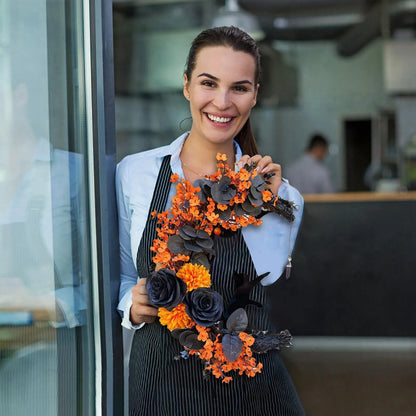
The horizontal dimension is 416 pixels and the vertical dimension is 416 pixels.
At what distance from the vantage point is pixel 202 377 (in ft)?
4.30

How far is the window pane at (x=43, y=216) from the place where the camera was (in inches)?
50.3

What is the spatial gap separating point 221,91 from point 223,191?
212 millimetres

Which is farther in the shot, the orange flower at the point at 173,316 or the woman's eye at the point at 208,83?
the woman's eye at the point at 208,83

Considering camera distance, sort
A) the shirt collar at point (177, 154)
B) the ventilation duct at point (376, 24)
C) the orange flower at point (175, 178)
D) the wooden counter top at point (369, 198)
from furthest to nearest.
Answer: the ventilation duct at point (376, 24) < the wooden counter top at point (369, 198) < the shirt collar at point (177, 154) < the orange flower at point (175, 178)

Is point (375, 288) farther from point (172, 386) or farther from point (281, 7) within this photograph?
point (281, 7)

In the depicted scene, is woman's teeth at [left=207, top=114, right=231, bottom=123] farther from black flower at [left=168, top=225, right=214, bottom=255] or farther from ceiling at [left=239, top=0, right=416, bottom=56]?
ceiling at [left=239, top=0, right=416, bottom=56]

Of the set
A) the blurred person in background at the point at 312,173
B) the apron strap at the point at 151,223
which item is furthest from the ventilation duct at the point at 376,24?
the apron strap at the point at 151,223

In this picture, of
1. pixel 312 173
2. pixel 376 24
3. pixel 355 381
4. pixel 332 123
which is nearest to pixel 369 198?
pixel 355 381

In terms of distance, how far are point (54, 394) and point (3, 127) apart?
584 millimetres

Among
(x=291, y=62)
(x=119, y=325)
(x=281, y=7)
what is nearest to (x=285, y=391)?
(x=119, y=325)

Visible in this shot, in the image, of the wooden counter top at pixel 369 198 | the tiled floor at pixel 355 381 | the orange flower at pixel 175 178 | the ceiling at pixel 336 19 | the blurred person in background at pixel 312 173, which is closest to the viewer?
the orange flower at pixel 175 178

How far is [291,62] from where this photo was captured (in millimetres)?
8492

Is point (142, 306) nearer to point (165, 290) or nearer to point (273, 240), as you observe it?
point (165, 290)

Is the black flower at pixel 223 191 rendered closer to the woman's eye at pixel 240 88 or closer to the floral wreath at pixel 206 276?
the floral wreath at pixel 206 276
